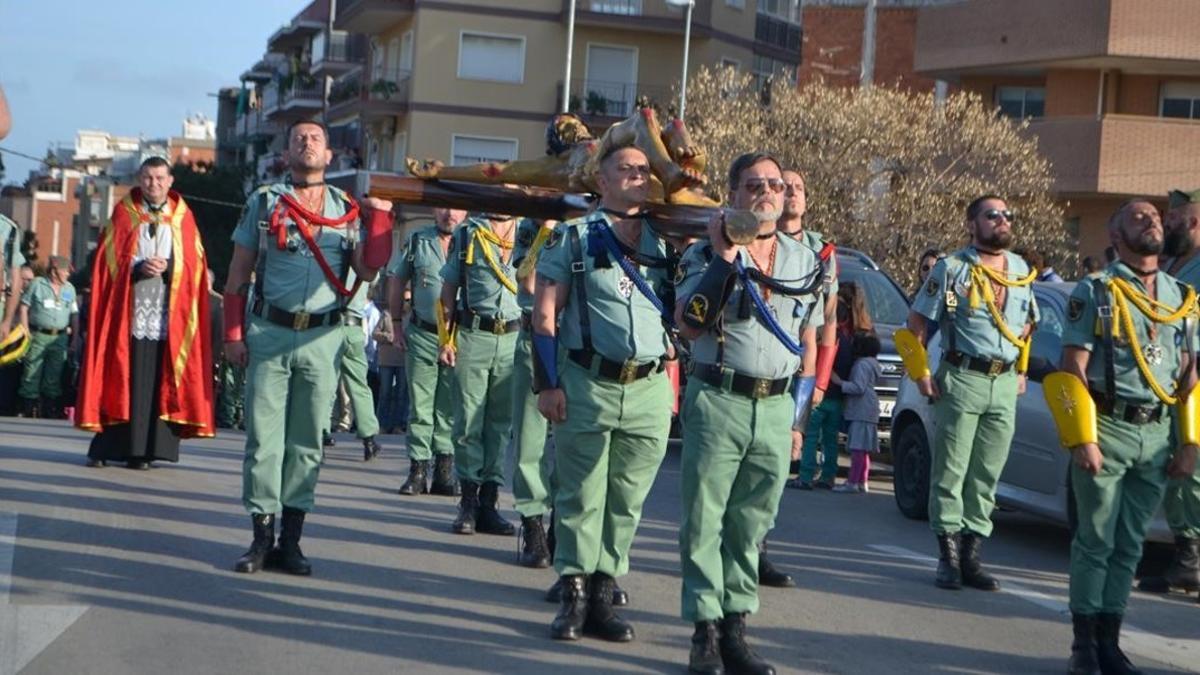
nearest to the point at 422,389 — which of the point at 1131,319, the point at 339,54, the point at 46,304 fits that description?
the point at 1131,319

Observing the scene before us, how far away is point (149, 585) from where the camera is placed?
9023mm

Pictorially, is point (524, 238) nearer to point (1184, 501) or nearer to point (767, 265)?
point (767, 265)

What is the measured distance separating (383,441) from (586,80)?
37.4 m

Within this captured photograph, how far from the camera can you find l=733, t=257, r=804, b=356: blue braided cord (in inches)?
298

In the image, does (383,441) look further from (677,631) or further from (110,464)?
(677,631)

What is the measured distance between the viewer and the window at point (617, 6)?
55.6m

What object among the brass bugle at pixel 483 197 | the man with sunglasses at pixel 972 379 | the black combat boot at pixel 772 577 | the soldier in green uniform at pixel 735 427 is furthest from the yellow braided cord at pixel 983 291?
the soldier in green uniform at pixel 735 427

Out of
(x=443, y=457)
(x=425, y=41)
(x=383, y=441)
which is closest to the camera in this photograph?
(x=443, y=457)

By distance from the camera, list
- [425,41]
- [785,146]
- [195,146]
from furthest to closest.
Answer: [195,146], [425,41], [785,146]

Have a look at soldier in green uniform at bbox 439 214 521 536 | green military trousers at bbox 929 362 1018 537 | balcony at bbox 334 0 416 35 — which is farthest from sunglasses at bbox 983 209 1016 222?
balcony at bbox 334 0 416 35

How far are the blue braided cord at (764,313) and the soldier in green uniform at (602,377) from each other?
2.02 feet

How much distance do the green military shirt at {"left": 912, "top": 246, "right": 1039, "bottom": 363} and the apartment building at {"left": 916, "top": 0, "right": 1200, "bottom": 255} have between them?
2640cm

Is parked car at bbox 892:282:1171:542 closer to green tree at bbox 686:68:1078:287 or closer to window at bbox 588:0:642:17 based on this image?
green tree at bbox 686:68:1078:287

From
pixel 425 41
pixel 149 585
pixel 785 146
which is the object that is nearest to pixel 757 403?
pixel 149 585
